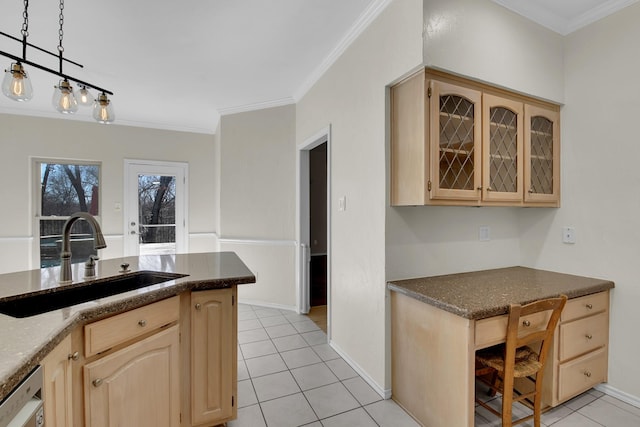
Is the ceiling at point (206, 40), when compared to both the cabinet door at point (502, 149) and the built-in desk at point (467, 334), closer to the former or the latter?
the cabinet door at point (502, 149)

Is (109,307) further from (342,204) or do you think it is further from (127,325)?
(342,204)

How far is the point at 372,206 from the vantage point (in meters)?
2.19

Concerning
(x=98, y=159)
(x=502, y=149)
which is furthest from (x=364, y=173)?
(x=98, y=159)

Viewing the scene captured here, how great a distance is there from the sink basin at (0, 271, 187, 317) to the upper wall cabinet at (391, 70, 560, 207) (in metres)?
1.52

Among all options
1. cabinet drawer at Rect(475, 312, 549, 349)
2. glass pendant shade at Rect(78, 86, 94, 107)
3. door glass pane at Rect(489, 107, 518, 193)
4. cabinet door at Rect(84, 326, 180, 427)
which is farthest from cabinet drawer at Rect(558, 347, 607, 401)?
glass pendant shade at Rect(78, 86, 94, 107)

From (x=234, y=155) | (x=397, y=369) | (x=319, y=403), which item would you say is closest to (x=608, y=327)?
(x=397, y=369)

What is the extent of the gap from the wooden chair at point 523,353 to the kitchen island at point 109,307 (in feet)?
4.59

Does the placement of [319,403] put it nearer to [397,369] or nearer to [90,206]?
[397,369]

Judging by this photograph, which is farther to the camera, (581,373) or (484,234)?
(484,234)

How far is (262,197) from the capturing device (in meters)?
4.02

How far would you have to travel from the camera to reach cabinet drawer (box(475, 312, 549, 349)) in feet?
5.08

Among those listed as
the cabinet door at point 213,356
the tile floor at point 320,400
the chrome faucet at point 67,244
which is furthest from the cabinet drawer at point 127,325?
the tile floor at point 320,400

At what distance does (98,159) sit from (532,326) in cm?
536

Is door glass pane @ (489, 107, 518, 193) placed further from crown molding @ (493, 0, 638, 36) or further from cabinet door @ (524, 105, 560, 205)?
crown molding @ (493, 0, 638, 36)
